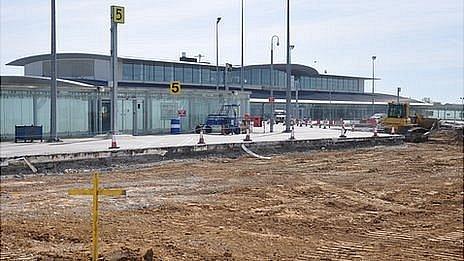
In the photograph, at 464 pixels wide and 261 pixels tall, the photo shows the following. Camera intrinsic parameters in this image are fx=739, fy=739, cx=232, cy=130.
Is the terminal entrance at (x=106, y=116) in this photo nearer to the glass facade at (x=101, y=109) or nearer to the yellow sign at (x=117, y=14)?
the glass facade at (x=101, y=109)

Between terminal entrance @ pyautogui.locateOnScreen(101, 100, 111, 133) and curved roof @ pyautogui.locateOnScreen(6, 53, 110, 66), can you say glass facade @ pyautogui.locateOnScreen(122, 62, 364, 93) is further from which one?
terminal entrance @ pyautogui.locateOnScreen(101, 100, 111, 133)

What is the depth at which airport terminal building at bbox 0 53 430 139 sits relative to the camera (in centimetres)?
3788

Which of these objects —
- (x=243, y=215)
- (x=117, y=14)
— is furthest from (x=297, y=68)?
(x=243, y=215)

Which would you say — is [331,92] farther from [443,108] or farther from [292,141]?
[292,141]

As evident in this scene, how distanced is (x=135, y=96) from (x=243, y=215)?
2937 centimetres

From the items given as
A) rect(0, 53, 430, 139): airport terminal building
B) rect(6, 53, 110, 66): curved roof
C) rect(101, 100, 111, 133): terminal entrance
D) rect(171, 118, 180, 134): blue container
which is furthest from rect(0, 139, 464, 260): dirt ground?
rect(6, 53, 110, 66): curved roof

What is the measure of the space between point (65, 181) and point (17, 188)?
6.64ft

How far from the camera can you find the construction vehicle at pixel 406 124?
4962 centimetres

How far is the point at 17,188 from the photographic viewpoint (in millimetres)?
19188

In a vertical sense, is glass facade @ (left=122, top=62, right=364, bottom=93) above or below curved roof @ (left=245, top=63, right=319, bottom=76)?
below

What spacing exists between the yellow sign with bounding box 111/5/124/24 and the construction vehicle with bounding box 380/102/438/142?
2187 centimetres

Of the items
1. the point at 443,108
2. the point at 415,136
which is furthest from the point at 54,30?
the point at 443,108

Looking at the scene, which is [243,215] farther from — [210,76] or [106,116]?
[210,76]

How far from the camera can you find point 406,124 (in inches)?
2015
